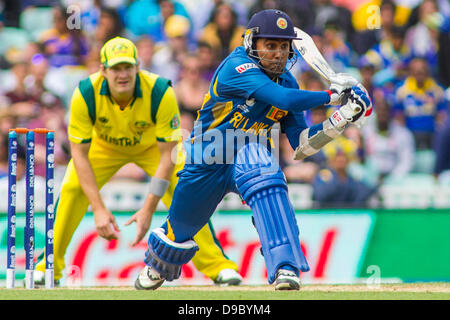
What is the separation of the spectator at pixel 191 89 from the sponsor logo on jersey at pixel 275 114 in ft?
14.9

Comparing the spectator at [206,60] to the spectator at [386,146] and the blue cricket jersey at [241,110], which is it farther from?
the blue cricket jersey at [241,110]

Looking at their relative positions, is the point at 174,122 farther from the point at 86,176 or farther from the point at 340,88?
the point at 340,88

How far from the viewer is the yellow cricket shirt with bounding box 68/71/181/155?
6.77 meters

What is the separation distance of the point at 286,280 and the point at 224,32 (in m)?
6.71

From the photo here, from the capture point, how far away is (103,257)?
27.0ft

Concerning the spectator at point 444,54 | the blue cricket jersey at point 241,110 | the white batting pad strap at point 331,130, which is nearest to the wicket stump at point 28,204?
the blue cricket jersey at point 241,110

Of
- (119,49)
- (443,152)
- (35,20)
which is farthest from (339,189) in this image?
(35,20)

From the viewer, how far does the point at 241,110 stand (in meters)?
5.69

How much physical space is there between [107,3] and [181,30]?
1.19 meters

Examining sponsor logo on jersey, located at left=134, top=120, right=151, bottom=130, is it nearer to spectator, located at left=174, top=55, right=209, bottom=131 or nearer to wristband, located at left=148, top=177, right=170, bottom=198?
wristband, located at left=148, top=177, right=170, bottom=198

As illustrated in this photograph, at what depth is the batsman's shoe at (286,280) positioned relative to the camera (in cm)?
516

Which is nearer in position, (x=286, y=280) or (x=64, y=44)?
(x=286, y=280)

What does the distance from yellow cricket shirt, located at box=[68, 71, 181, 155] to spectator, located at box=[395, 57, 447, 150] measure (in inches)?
195

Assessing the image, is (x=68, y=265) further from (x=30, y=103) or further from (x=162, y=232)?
(x=30, y=103)
